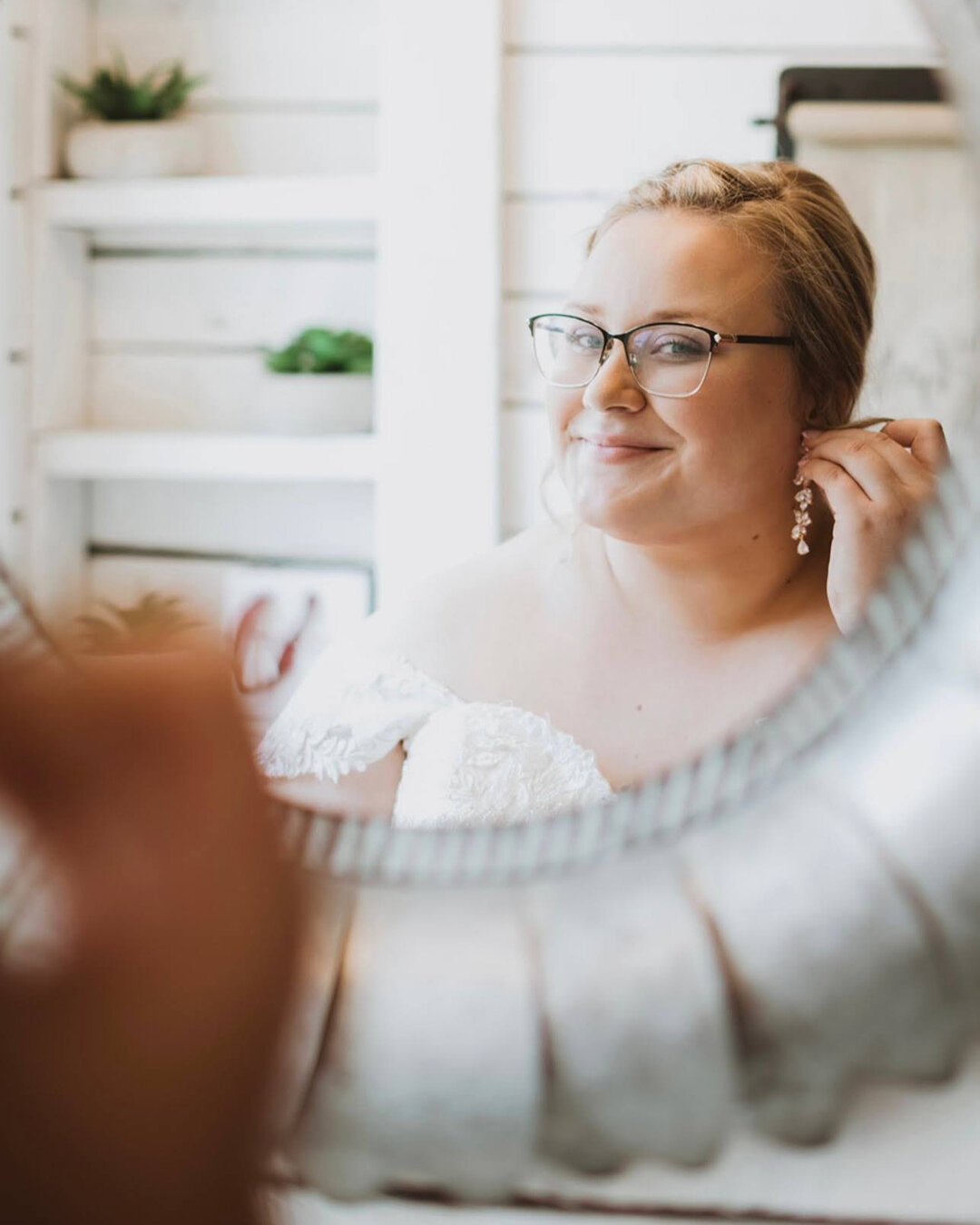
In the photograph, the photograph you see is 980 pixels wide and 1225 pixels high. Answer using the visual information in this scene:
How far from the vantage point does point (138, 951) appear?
0.13 meters

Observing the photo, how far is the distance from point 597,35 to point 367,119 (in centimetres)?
25

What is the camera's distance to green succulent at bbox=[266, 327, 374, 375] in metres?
1.07

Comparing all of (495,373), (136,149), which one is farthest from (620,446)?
(136,149)

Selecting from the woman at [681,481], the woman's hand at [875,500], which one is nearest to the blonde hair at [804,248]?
the woman at [681,481]

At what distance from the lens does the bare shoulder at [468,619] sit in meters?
0.71

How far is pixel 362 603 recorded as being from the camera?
3.64 feet

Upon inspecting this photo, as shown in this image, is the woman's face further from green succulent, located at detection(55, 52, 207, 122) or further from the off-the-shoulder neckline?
green succulent, located at detection(55, 52, 207, 122)

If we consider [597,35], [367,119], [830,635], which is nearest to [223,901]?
[830,635]

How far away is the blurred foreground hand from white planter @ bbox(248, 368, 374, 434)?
0.96 metres

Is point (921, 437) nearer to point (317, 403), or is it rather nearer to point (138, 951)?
point (138, 951)

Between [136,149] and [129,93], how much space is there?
0.05m

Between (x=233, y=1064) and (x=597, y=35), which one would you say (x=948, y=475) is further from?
(x=597, y=35)

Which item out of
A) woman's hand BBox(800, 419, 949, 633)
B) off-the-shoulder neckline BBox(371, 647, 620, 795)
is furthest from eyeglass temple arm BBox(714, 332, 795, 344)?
off-the-shoulder neckline BBox(371, 647, 620, 795)

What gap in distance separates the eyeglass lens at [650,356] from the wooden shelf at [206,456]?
0.41m
